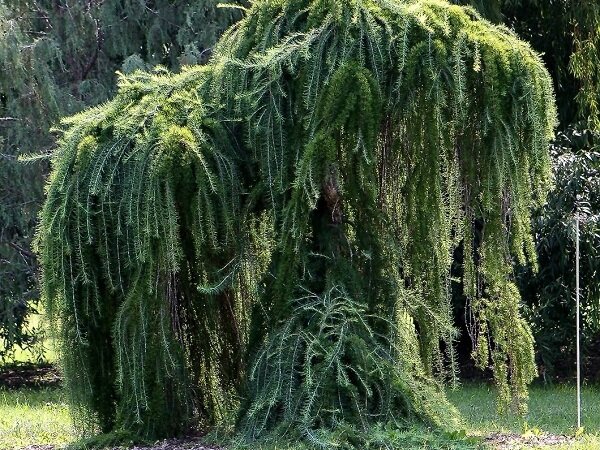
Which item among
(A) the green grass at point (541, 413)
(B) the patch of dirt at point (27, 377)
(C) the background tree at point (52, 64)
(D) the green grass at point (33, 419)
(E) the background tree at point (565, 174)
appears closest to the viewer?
(A) the green grass at point (541, 413)

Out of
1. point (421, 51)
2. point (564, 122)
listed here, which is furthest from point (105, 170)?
point (564, 122)

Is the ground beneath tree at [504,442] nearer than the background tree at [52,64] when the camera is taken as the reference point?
Yes

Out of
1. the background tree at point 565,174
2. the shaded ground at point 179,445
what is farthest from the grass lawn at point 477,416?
the shaded ground at point 179,445

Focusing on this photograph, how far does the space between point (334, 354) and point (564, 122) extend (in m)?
6.34

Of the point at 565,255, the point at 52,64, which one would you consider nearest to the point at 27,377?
the point at 52,64

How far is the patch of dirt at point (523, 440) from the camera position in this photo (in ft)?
21.7

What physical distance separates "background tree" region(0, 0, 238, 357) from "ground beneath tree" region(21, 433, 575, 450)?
4.08 meters

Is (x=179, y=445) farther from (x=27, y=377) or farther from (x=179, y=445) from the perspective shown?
(x=27, y=377)

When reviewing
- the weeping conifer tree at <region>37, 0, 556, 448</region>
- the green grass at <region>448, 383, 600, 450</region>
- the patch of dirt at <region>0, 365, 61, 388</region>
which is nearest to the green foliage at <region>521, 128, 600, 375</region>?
the green grass at <region>448, 383, 600, 450</region>

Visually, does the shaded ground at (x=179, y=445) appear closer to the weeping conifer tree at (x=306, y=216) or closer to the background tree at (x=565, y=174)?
the weeping conifer tree at (x=306, y=216)

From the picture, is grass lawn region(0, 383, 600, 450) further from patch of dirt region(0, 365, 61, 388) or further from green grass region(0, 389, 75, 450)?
patch of dirt region(0, 365, 61, 388)

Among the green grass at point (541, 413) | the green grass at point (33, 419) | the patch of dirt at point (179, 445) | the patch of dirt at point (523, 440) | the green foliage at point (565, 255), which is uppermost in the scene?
the green foliage at point (565, 255)

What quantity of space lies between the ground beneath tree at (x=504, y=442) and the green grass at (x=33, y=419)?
0.62 metres

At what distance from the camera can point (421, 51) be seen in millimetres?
6195
